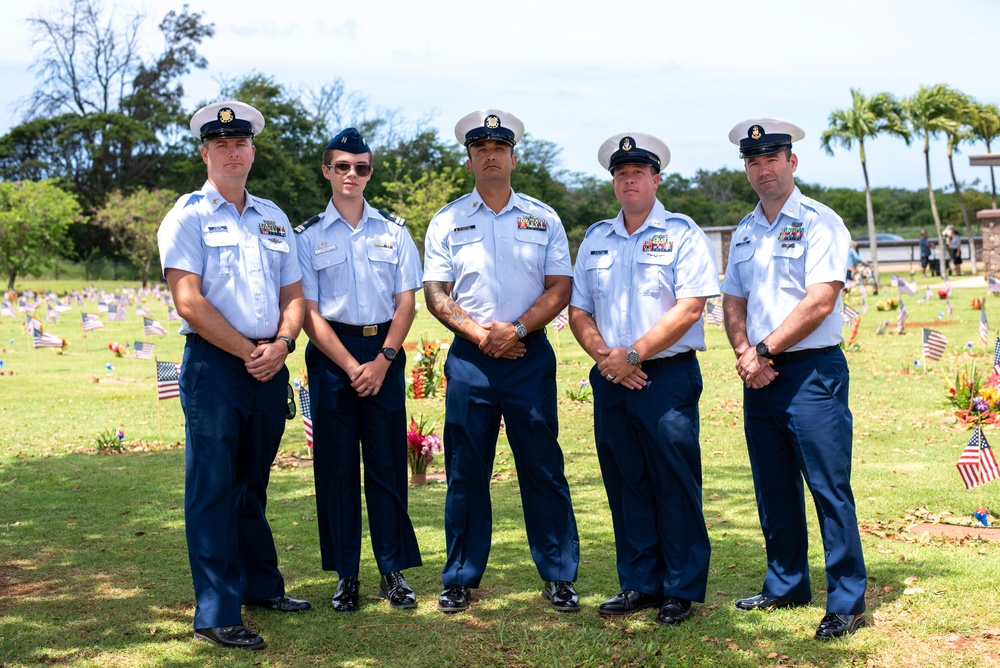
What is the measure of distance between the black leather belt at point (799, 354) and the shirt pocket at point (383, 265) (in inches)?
73.6

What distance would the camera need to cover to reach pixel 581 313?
205 inches

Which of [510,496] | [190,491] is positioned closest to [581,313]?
[190,491]

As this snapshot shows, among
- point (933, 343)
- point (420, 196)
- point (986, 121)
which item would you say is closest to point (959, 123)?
point (986, 121)

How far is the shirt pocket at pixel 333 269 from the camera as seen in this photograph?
5.24 m

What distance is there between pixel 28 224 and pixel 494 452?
1845 inches

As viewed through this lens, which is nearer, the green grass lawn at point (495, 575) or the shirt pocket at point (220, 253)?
the green grass lawn at point (495, 575)

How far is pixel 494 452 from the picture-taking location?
17.1ft

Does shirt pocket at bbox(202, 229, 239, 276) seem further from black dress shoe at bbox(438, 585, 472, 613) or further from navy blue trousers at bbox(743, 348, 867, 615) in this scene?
navy blue trousers at bbox(743, 348, 867, 615)

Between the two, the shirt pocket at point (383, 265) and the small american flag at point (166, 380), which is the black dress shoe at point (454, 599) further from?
the small american flag at point (166, 380)

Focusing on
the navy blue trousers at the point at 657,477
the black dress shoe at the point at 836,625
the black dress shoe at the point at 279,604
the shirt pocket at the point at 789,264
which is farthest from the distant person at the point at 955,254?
the black dress shoe at the point at 279,604

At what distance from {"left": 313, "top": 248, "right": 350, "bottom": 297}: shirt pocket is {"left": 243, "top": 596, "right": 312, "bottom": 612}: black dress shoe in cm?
150

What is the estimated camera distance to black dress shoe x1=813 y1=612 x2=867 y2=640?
4.62 meters

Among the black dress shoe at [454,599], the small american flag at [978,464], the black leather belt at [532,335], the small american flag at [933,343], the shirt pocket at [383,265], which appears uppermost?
the shirt pocket at [383,265]

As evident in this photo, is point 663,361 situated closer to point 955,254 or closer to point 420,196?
point 955,254
